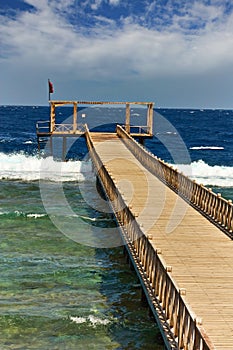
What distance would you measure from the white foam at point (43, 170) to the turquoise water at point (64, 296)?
15948 mm

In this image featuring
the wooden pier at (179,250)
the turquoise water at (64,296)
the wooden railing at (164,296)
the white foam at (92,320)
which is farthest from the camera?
the white foam at (92,320)

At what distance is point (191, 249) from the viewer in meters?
13.3

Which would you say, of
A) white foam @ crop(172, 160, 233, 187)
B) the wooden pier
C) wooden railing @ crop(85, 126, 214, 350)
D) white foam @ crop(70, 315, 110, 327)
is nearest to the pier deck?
the wooden pier

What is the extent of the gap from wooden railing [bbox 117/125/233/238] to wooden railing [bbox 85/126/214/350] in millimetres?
3474

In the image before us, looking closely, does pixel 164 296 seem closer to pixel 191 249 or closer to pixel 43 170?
pixel 191 249

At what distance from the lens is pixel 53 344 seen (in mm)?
11406

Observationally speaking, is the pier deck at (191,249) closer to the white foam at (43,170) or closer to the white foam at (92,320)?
the white foam at (92,320)

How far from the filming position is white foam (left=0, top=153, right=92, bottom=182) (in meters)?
38.0

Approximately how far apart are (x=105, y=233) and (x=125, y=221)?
6498 mm

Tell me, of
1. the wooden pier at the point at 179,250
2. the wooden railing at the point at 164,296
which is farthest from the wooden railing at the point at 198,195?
the wooden railing at the point at 164,296

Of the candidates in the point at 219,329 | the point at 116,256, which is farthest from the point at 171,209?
the point at 219,329

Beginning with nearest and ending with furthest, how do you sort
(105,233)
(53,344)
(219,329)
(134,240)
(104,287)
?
(219,329)
(53,344)
(134,240)
(104,287)
(105,233)

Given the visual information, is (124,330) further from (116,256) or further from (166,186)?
(166,186)

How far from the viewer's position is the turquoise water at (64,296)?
11711 millimetres
